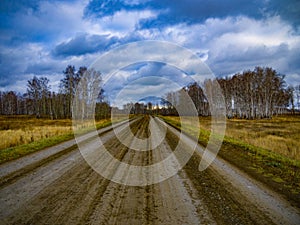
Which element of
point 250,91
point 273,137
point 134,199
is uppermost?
point 250,91

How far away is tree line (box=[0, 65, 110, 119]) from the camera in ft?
125

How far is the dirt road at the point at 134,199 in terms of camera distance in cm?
386

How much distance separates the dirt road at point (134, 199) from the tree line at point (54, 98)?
31.5 m

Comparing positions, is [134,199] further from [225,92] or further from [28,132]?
[225,92]

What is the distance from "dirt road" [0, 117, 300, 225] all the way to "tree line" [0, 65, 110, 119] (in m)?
31.5

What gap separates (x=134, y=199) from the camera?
471 cm

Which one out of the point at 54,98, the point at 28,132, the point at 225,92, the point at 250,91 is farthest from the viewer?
the point at 54,98

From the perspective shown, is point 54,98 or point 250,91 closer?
point 250,91

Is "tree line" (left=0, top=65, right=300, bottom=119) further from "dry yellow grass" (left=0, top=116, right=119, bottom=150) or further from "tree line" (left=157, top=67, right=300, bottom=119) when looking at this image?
"dry yellow grass" (left=0, top=116, right=119, bottom=150)

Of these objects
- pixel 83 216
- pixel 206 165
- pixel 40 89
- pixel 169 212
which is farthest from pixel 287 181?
pixel 40 89

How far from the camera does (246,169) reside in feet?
24.1

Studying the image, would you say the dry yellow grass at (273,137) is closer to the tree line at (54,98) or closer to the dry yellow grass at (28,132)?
the dry yellow grass at (28,132)

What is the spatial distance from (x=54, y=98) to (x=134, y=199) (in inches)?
2969

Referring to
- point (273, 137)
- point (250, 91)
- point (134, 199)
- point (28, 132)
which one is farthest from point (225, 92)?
→ point (134, 199)
